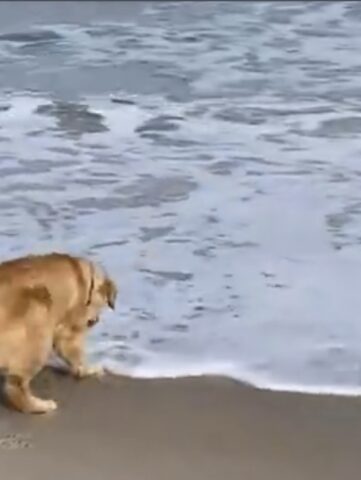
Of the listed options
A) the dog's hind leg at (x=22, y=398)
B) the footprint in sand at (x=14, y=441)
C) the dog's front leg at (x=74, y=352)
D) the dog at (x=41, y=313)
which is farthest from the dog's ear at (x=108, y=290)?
the footprint in sand at (x=14, y=441)

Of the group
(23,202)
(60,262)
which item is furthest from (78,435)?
(23,202)

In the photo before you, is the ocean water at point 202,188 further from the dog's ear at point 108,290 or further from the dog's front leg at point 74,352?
the dog's ear at point 108,290

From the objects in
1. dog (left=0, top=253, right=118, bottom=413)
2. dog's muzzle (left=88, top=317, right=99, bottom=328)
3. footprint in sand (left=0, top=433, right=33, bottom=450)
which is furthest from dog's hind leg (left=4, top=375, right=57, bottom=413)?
dog's muzzle (left=88, top=317, right=99, bottom=328)

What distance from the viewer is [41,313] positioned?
361 centimetres

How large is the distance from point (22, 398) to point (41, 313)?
0.22 meters

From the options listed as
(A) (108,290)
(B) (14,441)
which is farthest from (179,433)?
(A) (108,290)

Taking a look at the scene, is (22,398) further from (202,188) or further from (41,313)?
(202,188)

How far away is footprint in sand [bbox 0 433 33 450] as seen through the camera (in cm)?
338

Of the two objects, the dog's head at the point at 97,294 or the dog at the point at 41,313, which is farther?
the dog's head at the point at 97,294

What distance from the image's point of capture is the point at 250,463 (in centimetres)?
333

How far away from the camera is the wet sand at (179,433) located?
3277mm

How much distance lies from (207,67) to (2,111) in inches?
72.8

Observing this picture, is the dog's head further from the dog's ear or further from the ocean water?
the ocean water

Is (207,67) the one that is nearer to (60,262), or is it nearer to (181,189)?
(181,189)
